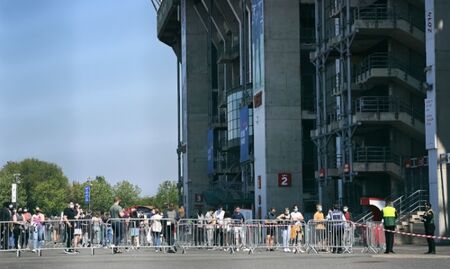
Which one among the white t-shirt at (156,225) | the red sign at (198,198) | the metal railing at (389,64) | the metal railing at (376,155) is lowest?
the white t-shirt at (156,225)

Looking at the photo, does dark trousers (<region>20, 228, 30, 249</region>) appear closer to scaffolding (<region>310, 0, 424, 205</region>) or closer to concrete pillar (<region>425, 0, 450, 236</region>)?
concrete pillar (<region>425, 0, 450, 236</region>)

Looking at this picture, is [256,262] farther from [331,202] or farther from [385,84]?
[331,202]

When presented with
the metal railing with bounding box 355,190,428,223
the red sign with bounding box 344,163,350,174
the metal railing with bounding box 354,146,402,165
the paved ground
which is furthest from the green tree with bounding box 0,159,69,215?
the paved ground

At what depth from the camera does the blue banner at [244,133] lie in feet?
257

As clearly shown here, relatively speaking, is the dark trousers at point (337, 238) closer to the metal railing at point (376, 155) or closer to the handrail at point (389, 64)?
the metal railing at point (376, 155)

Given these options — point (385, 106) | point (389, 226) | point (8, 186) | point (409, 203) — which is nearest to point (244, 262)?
point (389, 226)

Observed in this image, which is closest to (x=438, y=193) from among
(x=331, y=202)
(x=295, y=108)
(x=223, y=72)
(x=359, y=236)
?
(x=359, y=236)

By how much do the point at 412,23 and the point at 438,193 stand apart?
46.2ft

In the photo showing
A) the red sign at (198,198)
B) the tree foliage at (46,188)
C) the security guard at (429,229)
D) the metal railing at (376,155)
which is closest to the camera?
the security guard at (429,229)

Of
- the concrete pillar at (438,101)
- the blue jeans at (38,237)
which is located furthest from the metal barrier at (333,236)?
the concrete pillar at (438,101)

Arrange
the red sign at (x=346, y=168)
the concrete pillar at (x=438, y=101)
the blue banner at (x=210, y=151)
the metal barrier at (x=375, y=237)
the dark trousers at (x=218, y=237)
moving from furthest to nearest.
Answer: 1. the blue banner at (x=210, y=151)
2. the red sign at (x=346, y=168)
3. the concrete pillar at (x=438, y=101)
4. the dark trousers at (x=218, y=237)
5. the metal barrier at (x=375, y=237)

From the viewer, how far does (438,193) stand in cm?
4266

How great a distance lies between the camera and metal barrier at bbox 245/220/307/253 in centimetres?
3447

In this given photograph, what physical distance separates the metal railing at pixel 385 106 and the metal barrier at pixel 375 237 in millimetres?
20723
